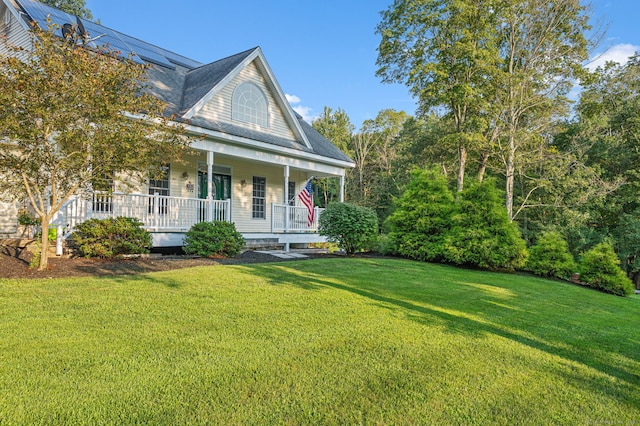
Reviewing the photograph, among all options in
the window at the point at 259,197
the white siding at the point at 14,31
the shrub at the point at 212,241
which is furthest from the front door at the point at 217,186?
the white siding at the point at 14,31

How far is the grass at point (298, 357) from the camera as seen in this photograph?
88.1 inches

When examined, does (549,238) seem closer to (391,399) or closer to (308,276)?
(308,276)

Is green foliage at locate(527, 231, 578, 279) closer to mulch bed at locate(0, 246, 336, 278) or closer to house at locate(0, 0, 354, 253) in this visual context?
house at locate(0, 0, 354, 253)

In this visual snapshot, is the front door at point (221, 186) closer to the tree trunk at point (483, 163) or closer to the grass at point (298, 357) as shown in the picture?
the grass at point (298, 357)

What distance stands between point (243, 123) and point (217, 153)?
1803 millimetres

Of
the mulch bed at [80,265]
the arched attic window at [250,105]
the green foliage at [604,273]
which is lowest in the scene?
the green foliage at [604,273]

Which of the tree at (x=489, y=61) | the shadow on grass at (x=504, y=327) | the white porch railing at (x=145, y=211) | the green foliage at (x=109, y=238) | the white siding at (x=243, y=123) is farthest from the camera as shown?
the tree at (x=489, y=61)

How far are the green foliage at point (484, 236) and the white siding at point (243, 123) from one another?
6929 millimetres

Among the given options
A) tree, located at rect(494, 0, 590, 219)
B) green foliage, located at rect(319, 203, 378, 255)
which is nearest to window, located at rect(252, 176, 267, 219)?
green foliage, located at rect(319, 203, 378, 255)

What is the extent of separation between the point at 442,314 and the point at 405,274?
9.79 ft

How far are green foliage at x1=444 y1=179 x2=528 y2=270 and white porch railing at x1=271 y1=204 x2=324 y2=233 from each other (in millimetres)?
4801

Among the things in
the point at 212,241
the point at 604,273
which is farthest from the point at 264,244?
the point at 604,273

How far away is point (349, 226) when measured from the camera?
1038 centimetres

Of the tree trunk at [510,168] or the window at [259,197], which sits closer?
the window at [259,197]
